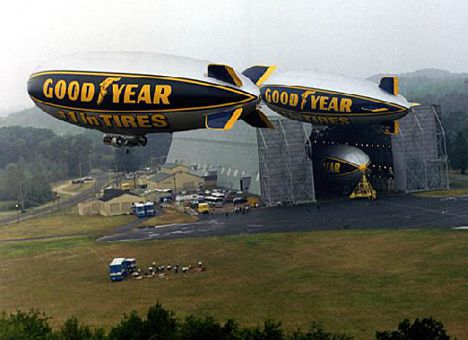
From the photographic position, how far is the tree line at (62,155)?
490ft

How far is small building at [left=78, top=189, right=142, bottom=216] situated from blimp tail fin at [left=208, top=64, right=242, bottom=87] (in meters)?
53.2

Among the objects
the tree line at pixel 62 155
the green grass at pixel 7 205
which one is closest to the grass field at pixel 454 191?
the green grass at pixel 7 205

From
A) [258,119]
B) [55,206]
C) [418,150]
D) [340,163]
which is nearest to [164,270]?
[258,119]

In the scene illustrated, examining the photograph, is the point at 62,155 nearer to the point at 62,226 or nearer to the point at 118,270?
the point at 62,226

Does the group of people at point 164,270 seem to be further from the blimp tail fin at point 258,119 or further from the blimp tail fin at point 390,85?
the blimp tail fin at point 390,85

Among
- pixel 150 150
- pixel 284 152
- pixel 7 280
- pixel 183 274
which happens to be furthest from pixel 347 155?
pixel 150 150

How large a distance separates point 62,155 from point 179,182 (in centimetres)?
6621

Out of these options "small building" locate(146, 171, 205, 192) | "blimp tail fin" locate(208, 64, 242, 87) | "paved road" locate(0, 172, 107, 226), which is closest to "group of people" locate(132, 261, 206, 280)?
"blimp tail fin" locate(208, 64, 242, 87)

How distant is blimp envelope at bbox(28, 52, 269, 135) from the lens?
113ft

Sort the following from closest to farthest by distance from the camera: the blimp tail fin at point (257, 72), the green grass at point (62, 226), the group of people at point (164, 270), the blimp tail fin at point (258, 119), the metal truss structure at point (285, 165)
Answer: the blimp tail fin at point (258, 119), the group of people at point (164, 270), the blimp tail fin at point (257, 72), the green grass at point (62, 226), the metal truss structure at point (285, 165)

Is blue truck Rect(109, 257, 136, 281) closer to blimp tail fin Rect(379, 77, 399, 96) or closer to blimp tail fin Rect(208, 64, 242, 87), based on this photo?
blimp tail fin Rect(208, 64, 242, 87)

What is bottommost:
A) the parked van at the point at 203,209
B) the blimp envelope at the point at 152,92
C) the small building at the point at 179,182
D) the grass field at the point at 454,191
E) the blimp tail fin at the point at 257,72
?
the parked van at the point at 203,209

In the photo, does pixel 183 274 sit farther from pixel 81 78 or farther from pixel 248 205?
pixel 248 205

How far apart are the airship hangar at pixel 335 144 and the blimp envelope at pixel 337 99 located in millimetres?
19078
